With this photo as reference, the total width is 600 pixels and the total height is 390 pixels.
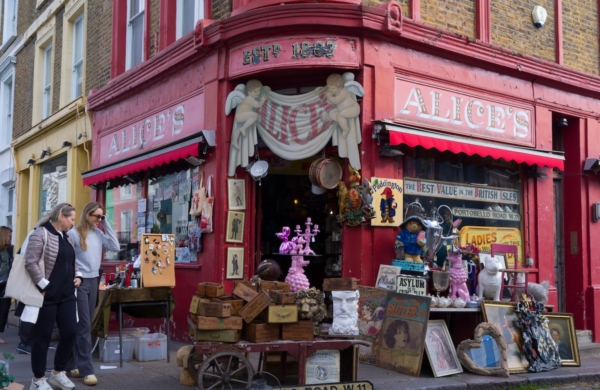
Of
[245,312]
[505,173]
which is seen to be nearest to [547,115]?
[505,173]

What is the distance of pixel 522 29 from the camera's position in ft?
35.9

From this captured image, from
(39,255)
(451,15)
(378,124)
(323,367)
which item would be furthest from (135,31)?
(323,367)

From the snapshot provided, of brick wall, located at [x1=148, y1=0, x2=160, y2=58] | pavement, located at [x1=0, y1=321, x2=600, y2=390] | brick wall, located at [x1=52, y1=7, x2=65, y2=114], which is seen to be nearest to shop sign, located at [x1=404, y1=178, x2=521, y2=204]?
pavement, located at [x1=0, y1=321, x2=600, y2=390]

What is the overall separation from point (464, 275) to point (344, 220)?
171cm

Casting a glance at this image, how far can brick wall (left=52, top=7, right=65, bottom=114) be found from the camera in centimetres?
1603

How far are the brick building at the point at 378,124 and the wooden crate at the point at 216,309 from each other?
8.75 ft

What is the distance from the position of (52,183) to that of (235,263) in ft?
28.7

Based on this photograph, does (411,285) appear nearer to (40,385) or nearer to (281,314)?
(281,314)

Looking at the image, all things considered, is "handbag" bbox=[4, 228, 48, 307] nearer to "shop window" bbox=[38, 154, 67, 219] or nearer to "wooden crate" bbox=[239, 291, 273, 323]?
"wooden crate" bbox=[239, 291, 273, 323]

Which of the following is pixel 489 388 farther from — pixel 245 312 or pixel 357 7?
pixel 357 7

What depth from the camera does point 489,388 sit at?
23.8 ft

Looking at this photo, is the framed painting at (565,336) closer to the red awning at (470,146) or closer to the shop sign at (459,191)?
the shop sign at (459,191)

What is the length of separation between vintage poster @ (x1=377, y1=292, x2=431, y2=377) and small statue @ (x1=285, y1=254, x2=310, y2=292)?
3.70 feet

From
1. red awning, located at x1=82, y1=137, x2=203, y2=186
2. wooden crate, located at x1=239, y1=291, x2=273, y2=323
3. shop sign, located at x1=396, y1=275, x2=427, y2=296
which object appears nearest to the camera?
wooden crate, located at x1=239, y1=291, x2=273, y2=323
